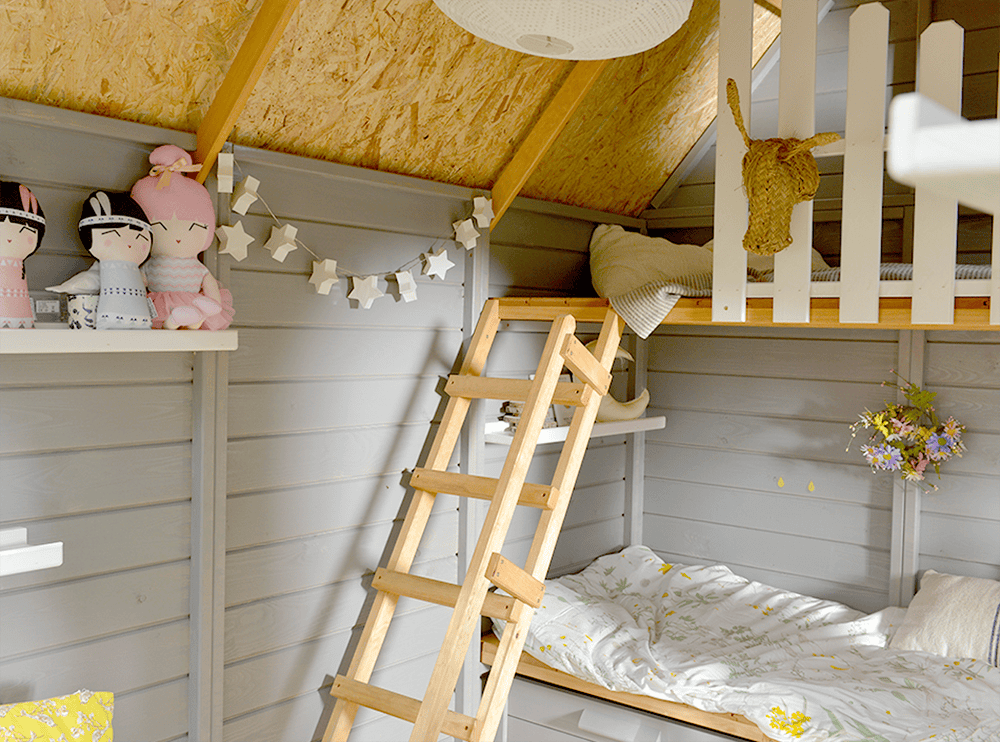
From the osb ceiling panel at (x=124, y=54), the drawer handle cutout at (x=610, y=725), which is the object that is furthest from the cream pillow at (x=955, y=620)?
the osb ceiling panel at (x=124, y=54)

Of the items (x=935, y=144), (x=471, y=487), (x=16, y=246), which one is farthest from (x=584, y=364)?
(x=935, y=144)

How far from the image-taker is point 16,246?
1.42 m

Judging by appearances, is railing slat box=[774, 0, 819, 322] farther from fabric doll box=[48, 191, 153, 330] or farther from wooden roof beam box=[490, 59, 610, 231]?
fabric doll box=[48, 191, 153, 330]

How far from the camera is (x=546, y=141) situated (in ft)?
7.71

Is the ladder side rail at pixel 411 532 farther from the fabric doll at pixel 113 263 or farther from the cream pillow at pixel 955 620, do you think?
the cream pillow at pixel 955 620

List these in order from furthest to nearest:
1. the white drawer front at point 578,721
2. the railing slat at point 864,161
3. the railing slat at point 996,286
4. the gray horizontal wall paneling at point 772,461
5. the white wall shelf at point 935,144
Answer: the gray horizontal wall paneling at point 772,461
the white drawer front at point 578,721
the railing slat at point 864,161
the railing slat at point 996,286
the white wall shelf at point 935,144

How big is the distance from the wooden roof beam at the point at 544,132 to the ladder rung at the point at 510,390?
0.52 metres

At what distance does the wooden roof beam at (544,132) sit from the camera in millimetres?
2262

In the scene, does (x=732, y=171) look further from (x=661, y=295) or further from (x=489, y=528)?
(x=489, y=528)

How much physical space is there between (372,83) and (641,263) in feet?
3.48

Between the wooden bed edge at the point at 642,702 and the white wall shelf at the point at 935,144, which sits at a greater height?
the white wall shelf at the point at 935,144

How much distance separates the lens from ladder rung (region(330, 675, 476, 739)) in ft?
6.47

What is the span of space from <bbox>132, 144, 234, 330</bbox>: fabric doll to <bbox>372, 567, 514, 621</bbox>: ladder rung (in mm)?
831

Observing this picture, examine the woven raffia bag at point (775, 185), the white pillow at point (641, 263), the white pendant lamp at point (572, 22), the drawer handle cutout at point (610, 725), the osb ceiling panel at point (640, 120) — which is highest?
the osb ceiling panel at point (640, 120)
